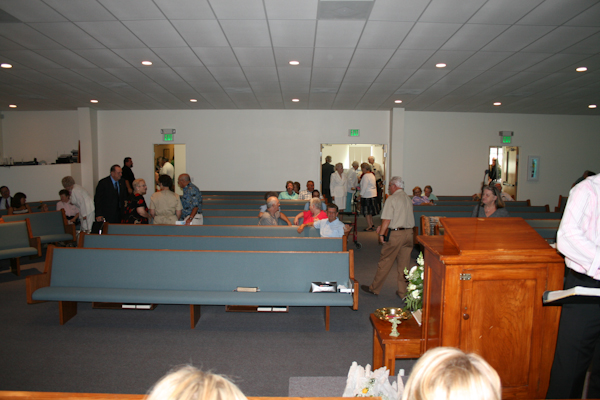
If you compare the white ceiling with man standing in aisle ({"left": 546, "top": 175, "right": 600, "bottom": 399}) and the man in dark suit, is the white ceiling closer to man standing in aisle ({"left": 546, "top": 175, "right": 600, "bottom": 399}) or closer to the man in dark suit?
the man in dark suit

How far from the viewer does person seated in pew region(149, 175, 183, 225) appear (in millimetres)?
5629

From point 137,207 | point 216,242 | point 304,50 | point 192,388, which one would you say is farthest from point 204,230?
point 192,388

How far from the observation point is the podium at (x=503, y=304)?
1.90 m

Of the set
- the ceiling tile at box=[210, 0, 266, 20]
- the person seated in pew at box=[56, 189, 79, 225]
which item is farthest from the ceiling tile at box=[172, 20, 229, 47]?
the person seated in pew at box=[56, 189, 79, 225]

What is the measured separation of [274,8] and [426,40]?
2.27m

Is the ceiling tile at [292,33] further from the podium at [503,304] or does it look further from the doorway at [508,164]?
the doorway at [508,164]

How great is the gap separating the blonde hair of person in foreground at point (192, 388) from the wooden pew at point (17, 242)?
5.99m

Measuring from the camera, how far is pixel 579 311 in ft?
6.16

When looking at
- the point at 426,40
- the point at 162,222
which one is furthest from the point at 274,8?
the point at 162,222

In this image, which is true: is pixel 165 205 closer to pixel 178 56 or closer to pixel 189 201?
pixel 189 201

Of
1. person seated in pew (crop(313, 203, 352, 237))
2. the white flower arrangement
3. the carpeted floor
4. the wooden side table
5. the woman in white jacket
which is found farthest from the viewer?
the woman in white jacket

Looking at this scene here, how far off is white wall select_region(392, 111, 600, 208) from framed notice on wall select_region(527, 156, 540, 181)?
0.39ft

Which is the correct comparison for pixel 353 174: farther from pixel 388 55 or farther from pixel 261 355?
pixel 261 355

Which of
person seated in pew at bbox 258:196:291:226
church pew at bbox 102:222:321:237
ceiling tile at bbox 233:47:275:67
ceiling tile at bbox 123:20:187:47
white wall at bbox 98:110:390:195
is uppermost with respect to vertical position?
ceiling tile at bbox 233:47:275:67
